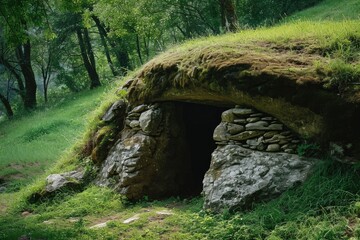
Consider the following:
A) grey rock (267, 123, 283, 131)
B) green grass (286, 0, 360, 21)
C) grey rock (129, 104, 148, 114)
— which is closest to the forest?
green grass (286, 0, 360, 21)

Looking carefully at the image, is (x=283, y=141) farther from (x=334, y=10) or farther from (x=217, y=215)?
(x=334, y=10)

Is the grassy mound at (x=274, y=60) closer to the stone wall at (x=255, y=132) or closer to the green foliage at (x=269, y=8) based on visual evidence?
the stone wall at (x=255, y=132)

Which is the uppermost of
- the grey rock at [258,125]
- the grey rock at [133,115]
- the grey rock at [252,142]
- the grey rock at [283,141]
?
the grey rock at [133,115]

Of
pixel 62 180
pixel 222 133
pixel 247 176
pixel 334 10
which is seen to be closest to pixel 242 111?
pixel 222 133

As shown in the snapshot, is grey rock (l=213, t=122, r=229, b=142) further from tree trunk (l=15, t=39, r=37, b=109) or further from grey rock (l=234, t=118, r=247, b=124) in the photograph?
tree trunk (l=15, t=39, r=37, b=109)

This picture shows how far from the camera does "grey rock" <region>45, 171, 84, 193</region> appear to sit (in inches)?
330

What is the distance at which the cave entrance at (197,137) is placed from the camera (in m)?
8.46

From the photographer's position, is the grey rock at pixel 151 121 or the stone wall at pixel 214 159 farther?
the grey rock at pixel 151 121

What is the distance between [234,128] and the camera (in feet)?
20.4

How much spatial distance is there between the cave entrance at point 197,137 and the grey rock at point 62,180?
7.98 ft

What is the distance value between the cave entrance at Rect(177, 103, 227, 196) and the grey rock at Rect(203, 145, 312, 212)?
219 centimetres

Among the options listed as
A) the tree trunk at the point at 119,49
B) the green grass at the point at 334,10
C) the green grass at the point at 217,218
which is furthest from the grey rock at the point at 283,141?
the tree trunk at the point at 119,49

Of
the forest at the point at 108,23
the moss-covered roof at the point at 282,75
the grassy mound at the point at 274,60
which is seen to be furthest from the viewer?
the forest at the point at 108,23

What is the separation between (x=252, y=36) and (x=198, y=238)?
163 inches
